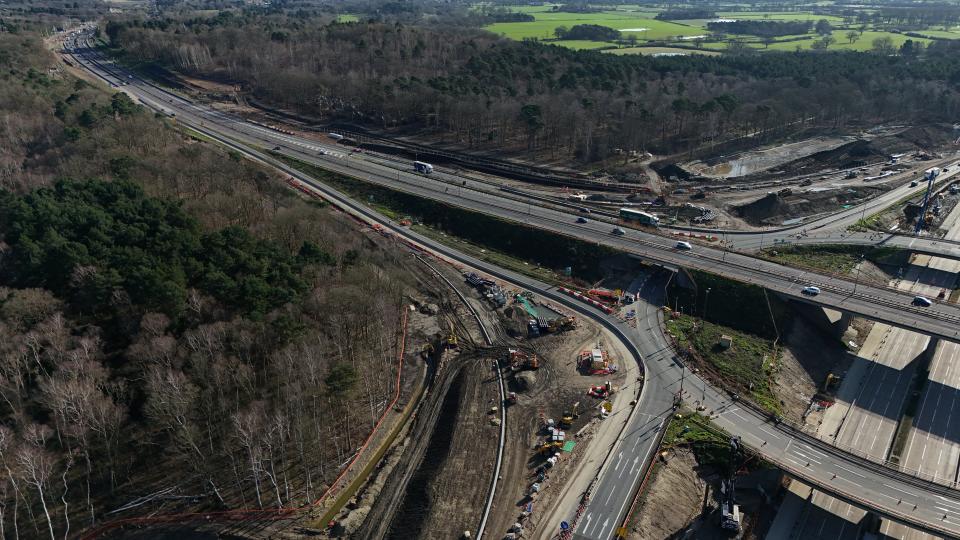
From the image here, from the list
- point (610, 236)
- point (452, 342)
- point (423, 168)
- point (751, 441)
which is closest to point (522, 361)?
point (452, 342)

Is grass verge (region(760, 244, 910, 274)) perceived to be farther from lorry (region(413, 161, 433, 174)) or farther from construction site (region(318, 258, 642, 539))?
lorry (region(413, 161, 433, 174))

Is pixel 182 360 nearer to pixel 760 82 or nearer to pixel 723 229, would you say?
pixel 723 229

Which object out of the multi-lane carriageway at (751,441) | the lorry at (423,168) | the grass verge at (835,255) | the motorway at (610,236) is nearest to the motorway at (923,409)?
the multi-lane carriageway at (751,441)

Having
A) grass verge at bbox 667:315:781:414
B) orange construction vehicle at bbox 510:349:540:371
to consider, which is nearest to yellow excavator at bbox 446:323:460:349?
orange construction vehicle at bbox 510:349:540:371

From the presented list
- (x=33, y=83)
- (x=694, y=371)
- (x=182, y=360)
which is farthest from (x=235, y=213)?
(x=33, y=83)

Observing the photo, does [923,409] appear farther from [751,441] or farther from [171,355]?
[171,355]

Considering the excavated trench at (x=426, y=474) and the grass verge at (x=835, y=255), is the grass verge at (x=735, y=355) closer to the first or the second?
the grass verge at (x=835, y=255)
